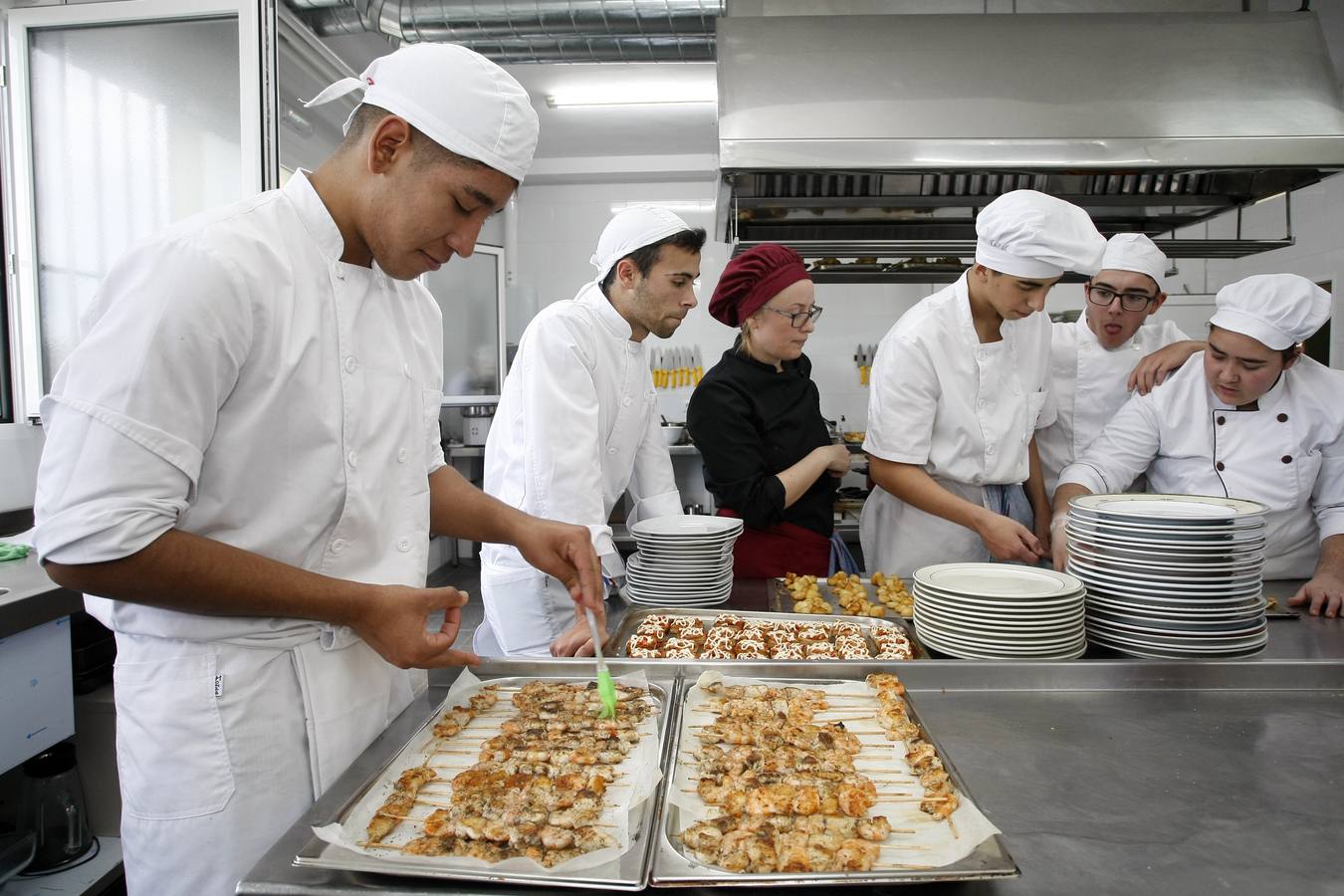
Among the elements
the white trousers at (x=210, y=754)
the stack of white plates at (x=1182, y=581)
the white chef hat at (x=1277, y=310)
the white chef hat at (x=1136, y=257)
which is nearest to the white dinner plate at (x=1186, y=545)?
the stack of white plates at (x=1182, y=581)

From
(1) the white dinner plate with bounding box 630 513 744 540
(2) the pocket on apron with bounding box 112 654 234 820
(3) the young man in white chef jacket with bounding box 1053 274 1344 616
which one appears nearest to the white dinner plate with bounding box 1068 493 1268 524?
(3) the young man in white chef jacket with bounding box 1053 274 1344 616

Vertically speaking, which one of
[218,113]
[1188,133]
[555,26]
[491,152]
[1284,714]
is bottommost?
[1284,714]

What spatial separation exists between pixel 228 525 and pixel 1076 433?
8.71 feet

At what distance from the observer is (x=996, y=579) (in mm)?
1731

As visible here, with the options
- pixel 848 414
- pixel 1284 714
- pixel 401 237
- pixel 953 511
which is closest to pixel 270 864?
pixel 401 237

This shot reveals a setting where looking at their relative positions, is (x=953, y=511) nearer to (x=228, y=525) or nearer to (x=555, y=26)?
(x=228, y=525)

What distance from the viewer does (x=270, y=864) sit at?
855 millimetres

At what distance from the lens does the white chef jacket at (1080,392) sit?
2.80 metres

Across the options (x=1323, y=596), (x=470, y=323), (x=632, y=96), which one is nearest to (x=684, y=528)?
(x=1323, y=596)

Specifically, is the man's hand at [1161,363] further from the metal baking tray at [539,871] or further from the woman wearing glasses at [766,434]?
the metal baking tray at [539,871]

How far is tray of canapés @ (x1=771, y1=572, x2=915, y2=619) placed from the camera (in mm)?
1871

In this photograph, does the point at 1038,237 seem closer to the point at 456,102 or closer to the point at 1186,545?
the point at 1186,545

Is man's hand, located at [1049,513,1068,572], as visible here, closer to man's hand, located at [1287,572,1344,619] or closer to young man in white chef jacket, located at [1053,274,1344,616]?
young man in white chef jacket, located at [1053,274,1344,616]

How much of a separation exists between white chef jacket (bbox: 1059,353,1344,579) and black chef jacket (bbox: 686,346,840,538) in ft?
2.41
